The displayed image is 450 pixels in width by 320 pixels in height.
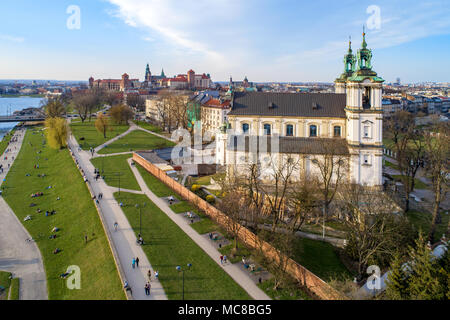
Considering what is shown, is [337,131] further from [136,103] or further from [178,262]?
[136,103]

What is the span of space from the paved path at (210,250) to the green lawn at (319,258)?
15.3ft

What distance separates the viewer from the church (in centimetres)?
3659

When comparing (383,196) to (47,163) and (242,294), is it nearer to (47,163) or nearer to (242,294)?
(242,294)

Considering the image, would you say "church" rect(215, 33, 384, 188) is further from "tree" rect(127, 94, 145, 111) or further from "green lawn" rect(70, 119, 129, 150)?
"tree" rect(127, 94, 145, 111)

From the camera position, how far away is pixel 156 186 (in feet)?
142

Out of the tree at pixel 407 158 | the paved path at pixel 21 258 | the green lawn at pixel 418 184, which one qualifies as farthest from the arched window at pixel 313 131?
the paved path at pixel 21 258

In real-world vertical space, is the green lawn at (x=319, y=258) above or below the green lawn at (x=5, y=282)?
above

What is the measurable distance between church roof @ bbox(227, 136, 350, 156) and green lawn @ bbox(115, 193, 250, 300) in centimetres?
1273

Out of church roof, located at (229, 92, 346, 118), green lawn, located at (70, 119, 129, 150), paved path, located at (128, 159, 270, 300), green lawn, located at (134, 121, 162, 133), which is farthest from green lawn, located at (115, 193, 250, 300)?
green lawn, located at (134, 121, 162, 133)

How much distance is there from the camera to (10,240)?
34.8 m

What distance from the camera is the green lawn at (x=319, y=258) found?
2528cm

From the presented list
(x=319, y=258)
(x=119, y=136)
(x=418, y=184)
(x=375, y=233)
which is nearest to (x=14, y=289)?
(x=319, y=258)

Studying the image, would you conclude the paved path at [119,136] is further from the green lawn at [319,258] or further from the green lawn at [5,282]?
the green lawn at [319,258]
